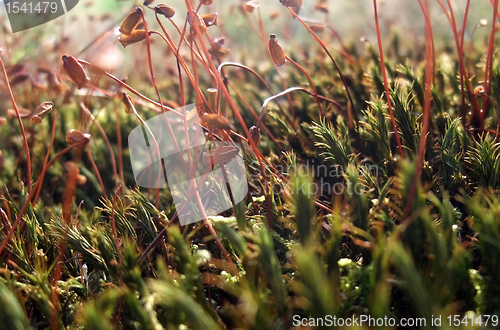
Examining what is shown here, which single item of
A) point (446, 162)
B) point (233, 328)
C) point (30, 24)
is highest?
point (30, 24)

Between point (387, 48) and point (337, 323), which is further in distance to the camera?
point (387, 48)

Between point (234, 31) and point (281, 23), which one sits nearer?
point (281, 23)

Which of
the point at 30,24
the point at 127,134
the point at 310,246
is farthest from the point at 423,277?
the point at 30,24

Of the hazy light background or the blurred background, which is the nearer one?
the blurred background

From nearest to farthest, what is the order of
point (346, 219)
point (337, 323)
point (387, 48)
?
point (337, 323) < point (346, 219) < point (387, 48)

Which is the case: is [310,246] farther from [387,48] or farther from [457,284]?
[387,48]

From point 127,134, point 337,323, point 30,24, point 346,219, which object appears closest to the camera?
point 337,323

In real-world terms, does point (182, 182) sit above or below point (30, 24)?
below

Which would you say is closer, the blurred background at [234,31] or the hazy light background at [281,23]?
the blurred background at [234,31]

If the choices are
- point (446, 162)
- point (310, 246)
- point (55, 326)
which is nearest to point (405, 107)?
point (446, 162)
